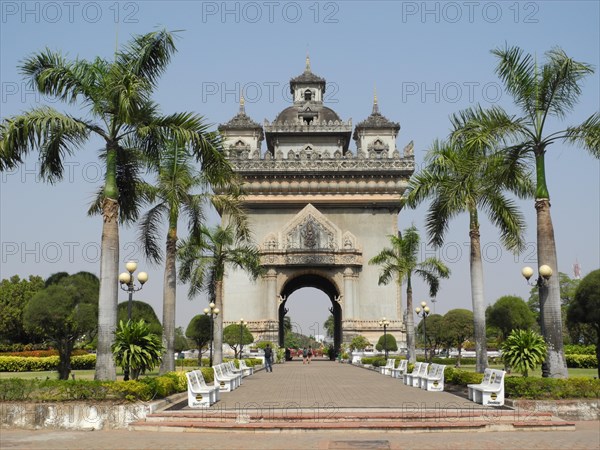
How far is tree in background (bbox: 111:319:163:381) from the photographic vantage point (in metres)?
15.9

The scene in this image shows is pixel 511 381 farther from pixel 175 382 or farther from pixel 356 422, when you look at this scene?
pixel 175 382

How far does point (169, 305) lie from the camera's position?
23547mm

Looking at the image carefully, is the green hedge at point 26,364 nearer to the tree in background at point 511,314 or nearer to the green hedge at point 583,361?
the tree in background at point 511,314

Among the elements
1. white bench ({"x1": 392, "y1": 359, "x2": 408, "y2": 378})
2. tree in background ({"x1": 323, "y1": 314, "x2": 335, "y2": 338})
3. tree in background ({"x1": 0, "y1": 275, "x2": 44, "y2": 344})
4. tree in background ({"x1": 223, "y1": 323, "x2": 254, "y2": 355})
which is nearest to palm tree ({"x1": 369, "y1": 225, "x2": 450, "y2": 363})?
white bench ({"x1": 392, "y1": 359, "x2": 408, "y2": 378})

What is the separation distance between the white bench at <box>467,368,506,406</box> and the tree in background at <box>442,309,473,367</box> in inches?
1616

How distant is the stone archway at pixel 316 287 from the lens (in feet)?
187

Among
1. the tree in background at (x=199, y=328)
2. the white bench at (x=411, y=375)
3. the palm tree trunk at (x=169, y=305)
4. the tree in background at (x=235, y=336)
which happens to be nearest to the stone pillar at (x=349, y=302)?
the tree in background at (x=235, y=336)

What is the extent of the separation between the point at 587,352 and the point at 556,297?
1241 inches

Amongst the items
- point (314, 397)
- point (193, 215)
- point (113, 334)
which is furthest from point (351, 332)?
point (113, 334)

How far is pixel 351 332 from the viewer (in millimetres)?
54875

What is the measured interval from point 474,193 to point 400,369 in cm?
986

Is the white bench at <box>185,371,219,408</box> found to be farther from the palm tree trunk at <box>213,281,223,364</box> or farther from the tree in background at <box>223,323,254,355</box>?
the tree in background at <box>223,323,254,355</box>

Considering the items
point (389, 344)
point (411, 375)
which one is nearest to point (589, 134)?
point (411, 375)

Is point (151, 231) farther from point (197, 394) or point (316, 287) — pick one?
point (316, 287)
